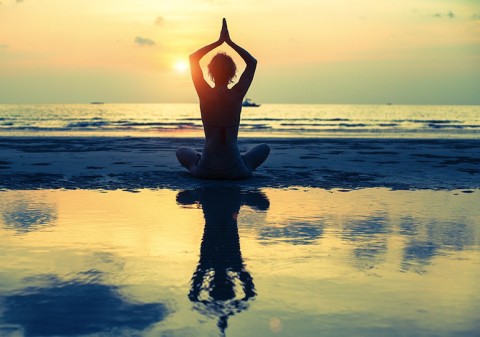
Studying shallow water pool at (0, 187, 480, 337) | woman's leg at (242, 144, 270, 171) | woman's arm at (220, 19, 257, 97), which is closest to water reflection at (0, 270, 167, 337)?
shallow water pool at (0, 187, 480, 337)

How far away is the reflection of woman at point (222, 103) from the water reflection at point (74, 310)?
17.4 ft

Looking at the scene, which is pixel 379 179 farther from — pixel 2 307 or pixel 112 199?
pixel 2 307

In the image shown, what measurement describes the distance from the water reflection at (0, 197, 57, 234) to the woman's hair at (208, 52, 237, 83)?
3197mm

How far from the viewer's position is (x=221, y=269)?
418 cm

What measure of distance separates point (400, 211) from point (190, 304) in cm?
396

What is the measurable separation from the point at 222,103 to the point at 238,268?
16.2ft

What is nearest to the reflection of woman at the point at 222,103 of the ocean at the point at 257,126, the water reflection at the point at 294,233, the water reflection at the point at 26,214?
the water reflection at the point at 26,214

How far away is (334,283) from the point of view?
380 cm

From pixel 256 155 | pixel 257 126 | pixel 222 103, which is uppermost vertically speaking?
pixel 257 126

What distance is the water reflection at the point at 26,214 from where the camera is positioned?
5641 mm

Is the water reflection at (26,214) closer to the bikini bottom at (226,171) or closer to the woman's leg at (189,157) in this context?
the bikini bottom at (226,171)

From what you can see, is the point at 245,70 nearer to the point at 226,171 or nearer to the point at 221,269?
the point at 226,171

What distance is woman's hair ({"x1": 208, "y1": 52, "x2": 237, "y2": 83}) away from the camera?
28.2 feet

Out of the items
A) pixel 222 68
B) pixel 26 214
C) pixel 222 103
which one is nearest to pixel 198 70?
pixel 222 68
